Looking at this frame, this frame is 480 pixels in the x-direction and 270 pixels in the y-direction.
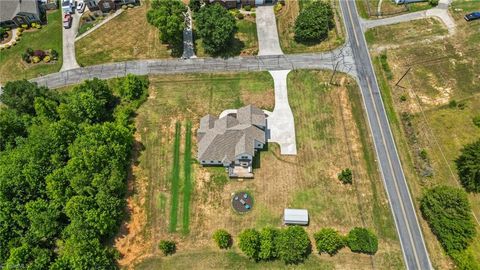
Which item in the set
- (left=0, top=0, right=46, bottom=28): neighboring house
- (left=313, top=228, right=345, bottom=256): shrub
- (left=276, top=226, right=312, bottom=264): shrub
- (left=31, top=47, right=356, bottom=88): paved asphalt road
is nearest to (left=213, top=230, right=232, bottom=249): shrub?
(left=276, top=226, right=312, bottom=264): shrub

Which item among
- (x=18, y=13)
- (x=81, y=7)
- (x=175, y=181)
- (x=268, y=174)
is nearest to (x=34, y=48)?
(x=18, y=13)

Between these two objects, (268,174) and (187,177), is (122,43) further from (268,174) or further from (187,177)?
(268,174)

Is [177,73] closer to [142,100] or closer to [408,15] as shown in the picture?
[142,100]

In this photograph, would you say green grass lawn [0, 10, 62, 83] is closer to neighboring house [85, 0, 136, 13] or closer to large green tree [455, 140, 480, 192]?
neighboring house [85, 0, 136, 13]

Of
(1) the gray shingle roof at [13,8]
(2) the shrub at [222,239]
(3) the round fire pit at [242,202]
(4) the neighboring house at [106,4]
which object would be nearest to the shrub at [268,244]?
(2) the shrub at [222,239]

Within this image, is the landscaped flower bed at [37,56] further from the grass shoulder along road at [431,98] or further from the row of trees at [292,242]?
the grass shoulder along road at [431,98]
